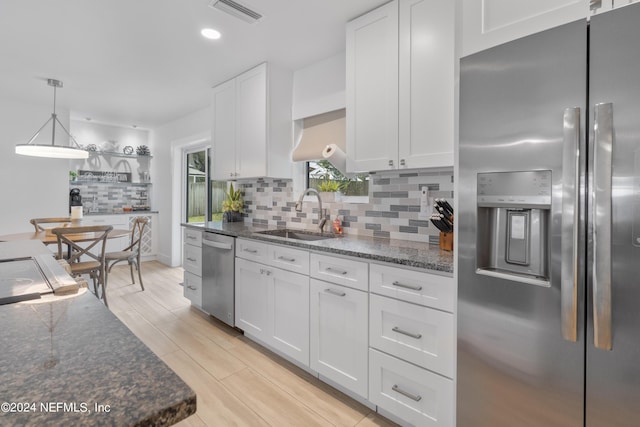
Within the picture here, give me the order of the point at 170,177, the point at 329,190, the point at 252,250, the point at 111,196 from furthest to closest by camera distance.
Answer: the point at 111,196 < the point at 170,177 < the point at 329,190 < the point at 252,250

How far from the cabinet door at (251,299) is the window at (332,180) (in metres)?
0.96

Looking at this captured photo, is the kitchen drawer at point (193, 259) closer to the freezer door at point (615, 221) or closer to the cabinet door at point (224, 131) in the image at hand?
the cabinet door at point (224, 131)

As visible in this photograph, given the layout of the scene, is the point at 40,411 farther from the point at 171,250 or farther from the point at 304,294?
the point at 171,250

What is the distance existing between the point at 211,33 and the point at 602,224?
2.70 metres

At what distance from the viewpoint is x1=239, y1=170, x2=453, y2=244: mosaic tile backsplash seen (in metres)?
2.26

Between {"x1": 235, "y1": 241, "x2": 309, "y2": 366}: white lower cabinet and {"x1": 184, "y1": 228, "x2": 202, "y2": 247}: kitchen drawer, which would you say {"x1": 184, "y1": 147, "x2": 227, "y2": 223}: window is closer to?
{"x1": 184, "y1": 228, "x2": 202, "y2": 247}: kitchen drawer

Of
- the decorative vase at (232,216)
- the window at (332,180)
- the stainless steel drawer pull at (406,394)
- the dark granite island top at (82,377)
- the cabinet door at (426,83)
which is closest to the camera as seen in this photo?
the dark granite island top at (82,377)

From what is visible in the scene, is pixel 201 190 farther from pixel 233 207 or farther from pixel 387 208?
pixel 387 208

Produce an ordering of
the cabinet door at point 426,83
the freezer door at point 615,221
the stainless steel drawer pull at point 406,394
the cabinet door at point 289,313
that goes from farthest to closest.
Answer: the cabinet door at point 289,313, the cabinet door at point 426,83, the stainless steel drawer pull at point 406,394, the freezer door at point 615,221

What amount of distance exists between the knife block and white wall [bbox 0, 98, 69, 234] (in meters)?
5.23

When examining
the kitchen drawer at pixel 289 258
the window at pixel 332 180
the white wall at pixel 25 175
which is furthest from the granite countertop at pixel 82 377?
the white wall at pixel 25 175

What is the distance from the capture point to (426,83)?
194cm

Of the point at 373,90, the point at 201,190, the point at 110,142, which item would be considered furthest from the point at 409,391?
the point at 110,142

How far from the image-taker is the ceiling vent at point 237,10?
2.14 m
